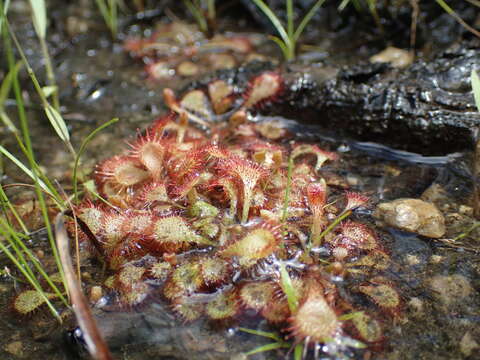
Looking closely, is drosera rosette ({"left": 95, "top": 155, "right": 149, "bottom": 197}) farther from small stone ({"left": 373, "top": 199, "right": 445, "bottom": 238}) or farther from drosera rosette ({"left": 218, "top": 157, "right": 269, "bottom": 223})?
small stone ({"left": 373, "top": 199, "right": 445, "bottom": 238})

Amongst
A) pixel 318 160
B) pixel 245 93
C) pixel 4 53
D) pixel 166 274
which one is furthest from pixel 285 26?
pixel 166 274

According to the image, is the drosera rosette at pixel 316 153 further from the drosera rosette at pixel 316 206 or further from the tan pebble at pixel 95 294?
the tan pebble at pixel 95 294

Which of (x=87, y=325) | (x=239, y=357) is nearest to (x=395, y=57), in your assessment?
(x=239, y=357)

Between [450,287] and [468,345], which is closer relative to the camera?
[468,345]

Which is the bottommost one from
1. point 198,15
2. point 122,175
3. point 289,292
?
point 289,292

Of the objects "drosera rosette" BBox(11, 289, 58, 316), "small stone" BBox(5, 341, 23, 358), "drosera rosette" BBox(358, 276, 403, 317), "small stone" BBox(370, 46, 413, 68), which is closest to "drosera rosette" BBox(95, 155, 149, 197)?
"drosera rosette" BBox(11, 289, 58, 316)

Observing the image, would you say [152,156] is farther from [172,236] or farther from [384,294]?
[384,294]

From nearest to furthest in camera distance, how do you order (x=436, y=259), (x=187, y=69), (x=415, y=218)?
(x=436, y=259) → (x=415, y=218) → (x=187, y=69)
